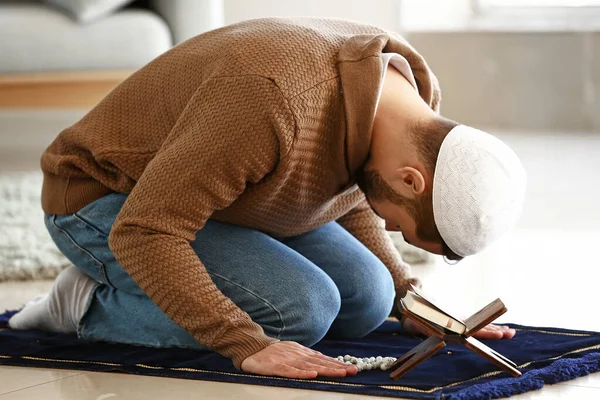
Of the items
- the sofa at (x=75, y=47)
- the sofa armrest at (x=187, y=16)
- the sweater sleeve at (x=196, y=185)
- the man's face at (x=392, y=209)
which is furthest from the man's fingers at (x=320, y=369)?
the sofa armrest at (x=187, y=16)

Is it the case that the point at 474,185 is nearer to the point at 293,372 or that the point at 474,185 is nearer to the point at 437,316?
the point at 437,316

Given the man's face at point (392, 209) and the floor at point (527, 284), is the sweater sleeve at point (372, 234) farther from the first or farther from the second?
the man's face at point (392, 209)

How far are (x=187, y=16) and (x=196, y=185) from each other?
2.11 meters

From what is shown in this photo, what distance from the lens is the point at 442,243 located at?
134 centimetres

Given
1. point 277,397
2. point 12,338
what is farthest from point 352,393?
point 12,338

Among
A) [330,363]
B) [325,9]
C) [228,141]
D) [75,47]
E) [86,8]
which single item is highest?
[228,141]

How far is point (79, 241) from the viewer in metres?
1.58

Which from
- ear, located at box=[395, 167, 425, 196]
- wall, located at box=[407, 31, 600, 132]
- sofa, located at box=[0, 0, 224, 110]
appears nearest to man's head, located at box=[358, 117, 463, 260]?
ear, located at box=[395, 167, 425, 196]

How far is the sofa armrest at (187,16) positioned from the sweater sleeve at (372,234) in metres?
1.69

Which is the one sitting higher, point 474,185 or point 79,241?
point 474,185

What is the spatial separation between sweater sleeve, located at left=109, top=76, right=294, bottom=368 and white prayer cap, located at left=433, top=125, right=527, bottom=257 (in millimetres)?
226

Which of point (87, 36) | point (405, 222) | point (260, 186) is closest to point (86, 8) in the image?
point (87, 36)

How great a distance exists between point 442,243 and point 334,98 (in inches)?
10.2

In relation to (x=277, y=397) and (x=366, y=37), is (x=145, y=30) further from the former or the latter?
(x=277, y=397)
